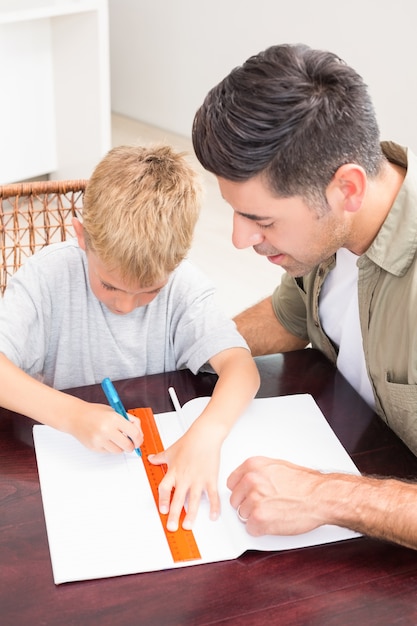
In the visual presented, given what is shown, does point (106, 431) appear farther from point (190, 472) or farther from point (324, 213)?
point (324, 213)

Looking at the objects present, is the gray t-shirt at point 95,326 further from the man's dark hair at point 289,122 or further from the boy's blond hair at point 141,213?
the man's dark hair at point 289,122

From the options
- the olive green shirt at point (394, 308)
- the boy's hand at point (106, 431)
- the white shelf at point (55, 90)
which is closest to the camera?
the boy's hand at point (106, 431)

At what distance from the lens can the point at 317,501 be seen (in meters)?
1.11

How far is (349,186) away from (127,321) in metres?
0.50

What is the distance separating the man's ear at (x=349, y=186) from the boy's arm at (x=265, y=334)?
52cm

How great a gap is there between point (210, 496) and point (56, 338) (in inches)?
20.2

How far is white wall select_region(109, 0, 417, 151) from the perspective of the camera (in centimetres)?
333

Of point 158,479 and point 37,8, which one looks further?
point 37,8

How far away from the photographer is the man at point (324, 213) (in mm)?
1109

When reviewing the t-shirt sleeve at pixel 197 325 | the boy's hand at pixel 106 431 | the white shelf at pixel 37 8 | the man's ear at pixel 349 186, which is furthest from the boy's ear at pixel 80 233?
the white shelf at pixel 37 8

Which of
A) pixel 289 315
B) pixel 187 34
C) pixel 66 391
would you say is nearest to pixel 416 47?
pixel 187 34

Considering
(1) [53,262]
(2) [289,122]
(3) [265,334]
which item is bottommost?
(3) [265,334]

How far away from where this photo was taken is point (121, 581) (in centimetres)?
101

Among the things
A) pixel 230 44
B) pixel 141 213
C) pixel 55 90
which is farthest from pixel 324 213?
pixel 230 44
